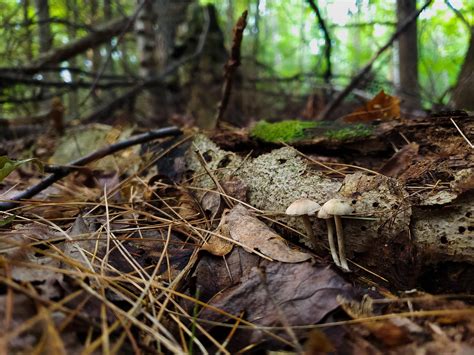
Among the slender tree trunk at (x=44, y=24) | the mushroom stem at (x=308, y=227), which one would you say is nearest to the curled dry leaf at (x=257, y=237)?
the mushroom stem at (x=308, y=227)

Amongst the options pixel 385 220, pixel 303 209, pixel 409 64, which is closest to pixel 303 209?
pixel 303 209

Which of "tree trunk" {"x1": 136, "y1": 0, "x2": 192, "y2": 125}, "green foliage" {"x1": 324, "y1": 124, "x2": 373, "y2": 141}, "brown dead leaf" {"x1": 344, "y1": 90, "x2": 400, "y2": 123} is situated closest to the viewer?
"green foliage" {"x1": 324, "y1": 124, "x2": 373, "y2": 141}

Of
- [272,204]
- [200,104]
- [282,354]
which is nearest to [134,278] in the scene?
[282,354]

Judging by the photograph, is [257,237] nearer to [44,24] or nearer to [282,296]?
[282,296]

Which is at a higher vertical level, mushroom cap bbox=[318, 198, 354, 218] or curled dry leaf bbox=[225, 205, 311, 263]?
mushroom cap bbox=[318, 198, 354, 218]

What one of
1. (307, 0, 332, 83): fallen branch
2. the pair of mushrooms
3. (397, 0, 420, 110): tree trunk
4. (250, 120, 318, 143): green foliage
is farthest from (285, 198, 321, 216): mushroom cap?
(397, 0, 420, 110): tree trunk

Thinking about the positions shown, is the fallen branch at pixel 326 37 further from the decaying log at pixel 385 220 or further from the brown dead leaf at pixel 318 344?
the brown dead leaf at pixel 318 344

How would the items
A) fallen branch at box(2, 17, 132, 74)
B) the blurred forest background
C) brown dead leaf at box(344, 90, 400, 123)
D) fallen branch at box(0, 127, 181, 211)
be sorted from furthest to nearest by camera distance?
1. fallen branch at box(2, 17, 132, 74)
2. the blurred forest background
3. brown dead leaf at box(344, 90, 400, 123)
4. fallen branch at box(0, 127, 181, 211)

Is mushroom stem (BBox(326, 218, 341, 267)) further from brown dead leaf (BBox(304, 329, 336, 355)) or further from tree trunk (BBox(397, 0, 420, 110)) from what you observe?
tree trunk (BBox(397, 0, 420, 110))
